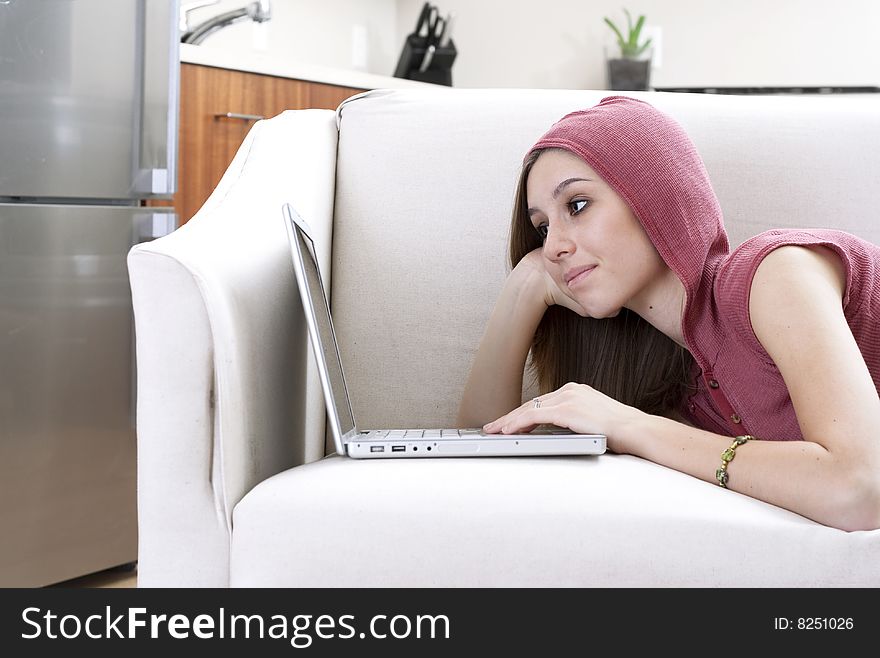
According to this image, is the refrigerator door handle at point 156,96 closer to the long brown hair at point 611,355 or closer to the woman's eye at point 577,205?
the long brown hair at point 611,355

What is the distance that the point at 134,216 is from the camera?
1.96 meters

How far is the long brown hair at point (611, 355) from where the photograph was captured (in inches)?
53.2

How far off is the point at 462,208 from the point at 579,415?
543mm

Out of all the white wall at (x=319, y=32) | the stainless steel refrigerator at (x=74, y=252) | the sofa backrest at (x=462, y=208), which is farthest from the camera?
the white wall at (x=319, y=32)

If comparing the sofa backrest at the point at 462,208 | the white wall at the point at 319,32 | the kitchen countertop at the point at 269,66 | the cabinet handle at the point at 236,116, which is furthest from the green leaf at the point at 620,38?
the sofa backrest at the point at 462,208

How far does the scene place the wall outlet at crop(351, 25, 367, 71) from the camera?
A: 3.70 metres

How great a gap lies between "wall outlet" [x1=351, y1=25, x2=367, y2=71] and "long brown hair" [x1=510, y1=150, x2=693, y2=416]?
2.53 m

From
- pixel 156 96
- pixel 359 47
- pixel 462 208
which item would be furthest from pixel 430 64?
pixel 462 208

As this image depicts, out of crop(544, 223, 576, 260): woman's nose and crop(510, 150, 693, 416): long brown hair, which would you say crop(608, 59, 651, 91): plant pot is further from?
crop(544, 223, 576, 260): woman's nose

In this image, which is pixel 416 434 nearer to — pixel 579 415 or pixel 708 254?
pixel 579 415

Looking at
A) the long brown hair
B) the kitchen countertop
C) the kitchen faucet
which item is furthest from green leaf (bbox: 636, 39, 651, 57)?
the long brown hair

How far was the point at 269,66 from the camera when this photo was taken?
248 cm

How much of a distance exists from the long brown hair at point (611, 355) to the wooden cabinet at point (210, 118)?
117cm
